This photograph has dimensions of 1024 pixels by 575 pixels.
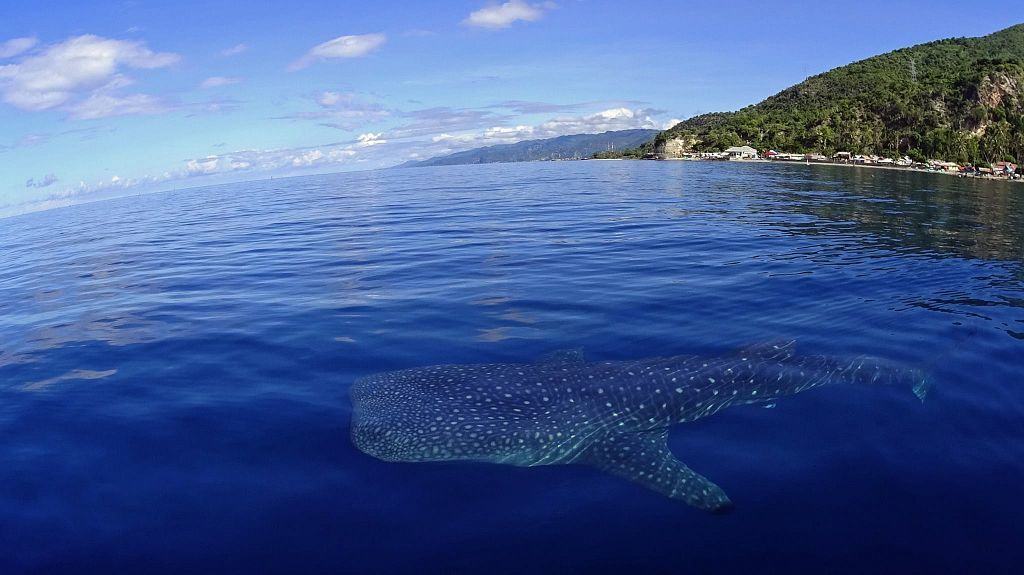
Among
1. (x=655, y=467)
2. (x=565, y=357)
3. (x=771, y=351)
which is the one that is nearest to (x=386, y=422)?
(x=565, y=357)

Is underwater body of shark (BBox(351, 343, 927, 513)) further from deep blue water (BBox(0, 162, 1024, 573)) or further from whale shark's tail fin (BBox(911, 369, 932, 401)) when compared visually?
deep blue water (BBox(0, 162, 1024, 573))

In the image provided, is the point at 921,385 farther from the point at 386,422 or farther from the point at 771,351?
the point at 386,422

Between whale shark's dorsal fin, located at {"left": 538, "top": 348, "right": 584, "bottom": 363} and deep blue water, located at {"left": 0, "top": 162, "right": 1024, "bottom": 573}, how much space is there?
46 centimetres

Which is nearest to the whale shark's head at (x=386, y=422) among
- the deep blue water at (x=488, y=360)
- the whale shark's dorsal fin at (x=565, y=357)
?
the deep blue water at (x=488, y=360)

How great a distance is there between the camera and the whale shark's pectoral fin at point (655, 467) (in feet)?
23.1

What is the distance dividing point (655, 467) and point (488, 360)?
4.50 metres

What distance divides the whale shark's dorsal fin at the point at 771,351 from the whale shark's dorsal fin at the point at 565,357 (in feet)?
9.45

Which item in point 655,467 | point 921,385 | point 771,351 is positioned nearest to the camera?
point 655,467

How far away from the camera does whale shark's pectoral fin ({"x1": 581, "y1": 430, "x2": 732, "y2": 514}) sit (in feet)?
23.1

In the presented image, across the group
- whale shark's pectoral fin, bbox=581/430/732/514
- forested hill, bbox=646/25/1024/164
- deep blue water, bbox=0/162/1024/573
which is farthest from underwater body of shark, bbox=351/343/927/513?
forested hill, bbox=646/25/1024/164

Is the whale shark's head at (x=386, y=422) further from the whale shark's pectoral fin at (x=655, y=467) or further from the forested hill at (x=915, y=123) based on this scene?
the forested hill at (x=915, y=123)

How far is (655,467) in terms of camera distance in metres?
7.64

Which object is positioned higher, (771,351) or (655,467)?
(771,351)

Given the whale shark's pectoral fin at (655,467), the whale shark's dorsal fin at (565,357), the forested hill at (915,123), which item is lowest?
the whale shark's pectoral fin at (655,467)
